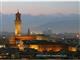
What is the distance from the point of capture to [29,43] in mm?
1971

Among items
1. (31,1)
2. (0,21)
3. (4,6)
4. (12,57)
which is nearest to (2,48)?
(12,57)

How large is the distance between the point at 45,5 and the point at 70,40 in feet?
1.48

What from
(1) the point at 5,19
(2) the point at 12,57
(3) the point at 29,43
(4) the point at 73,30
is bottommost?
(2) the point at 12,57

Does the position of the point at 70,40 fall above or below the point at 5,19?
below

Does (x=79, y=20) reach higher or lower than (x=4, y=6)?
lower

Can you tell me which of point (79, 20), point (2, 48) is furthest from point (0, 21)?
point (79, 20)

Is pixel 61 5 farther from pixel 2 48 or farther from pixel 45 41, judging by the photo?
pixel 2 48

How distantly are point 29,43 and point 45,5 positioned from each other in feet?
1.43

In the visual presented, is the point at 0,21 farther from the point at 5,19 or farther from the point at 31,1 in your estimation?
the point at 31,1

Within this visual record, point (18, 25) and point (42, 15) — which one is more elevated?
point (42, 15)

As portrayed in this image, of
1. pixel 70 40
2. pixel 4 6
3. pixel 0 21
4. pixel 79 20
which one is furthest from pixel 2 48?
pixel 79 20

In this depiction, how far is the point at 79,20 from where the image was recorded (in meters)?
2.02

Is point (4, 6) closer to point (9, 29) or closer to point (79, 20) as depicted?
point (9, 29)

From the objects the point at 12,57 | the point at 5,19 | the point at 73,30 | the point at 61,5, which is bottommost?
the point at 12,57
